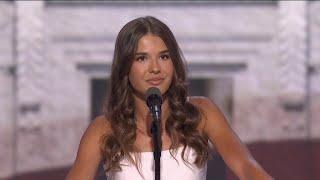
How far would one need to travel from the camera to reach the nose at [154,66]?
171 centimetres

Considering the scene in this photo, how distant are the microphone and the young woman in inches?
6.9

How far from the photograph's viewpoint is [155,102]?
153cm

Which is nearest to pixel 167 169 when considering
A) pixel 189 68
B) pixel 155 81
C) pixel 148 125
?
pixel 148 125

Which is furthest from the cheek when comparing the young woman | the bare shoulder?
the bare shoulder

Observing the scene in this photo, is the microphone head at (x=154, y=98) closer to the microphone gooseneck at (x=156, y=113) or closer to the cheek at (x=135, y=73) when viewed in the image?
the microphone gooseneck at (x=156, y=113)

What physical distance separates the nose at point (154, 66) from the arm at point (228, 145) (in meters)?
0.22

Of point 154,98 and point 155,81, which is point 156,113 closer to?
point 154,98

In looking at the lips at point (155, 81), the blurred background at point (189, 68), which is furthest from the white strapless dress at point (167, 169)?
the blurred background at point (189, 68)

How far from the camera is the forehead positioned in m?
1.74

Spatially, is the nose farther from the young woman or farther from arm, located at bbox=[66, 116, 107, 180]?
arm, located at bbox=[66, 116, 107, 180]

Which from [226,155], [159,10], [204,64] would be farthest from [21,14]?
[226,155]

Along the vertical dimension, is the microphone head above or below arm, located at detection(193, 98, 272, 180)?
above

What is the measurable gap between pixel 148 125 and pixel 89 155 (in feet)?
0.67

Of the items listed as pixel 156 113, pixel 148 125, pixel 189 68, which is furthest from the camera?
pixel 189 68
